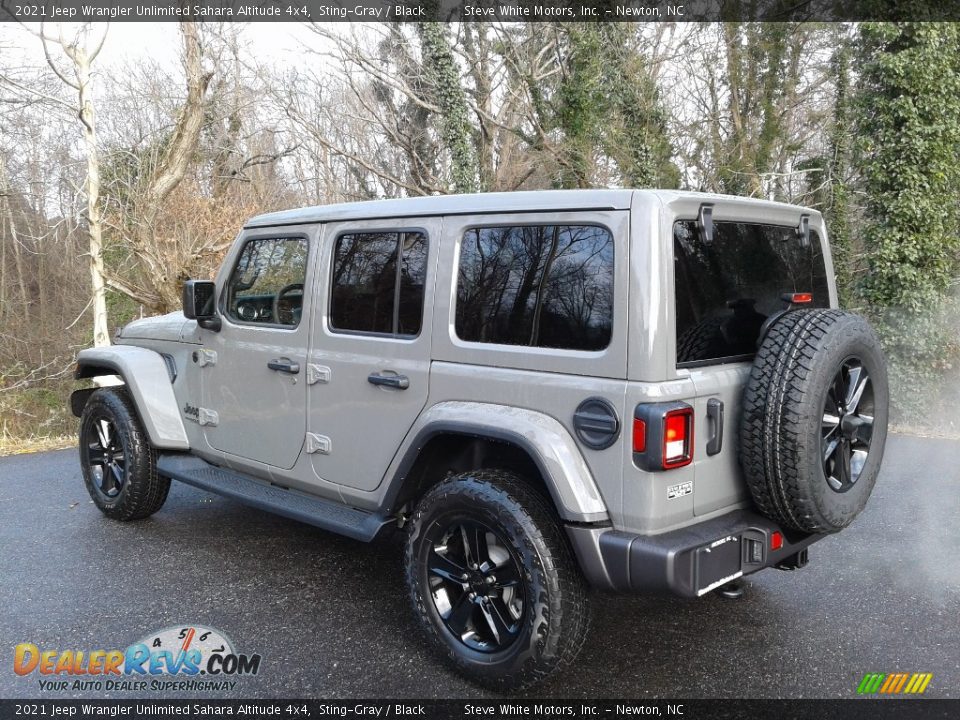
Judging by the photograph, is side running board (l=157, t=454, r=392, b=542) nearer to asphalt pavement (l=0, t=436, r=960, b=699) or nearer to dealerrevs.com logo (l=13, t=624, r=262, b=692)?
asphalt pavement (l=0, t=436, r=960, b=699)

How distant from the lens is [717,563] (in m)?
2.78

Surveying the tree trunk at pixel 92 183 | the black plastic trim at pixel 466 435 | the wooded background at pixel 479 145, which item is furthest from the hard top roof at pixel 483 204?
the tree trunk at pixel 92 183

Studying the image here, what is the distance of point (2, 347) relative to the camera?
19.7 meters

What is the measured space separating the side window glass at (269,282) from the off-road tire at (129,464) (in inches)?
43.8

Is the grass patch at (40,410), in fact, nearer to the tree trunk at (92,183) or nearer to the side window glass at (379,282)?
the tree trunk at (92,183)

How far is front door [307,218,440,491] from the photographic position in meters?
3.43

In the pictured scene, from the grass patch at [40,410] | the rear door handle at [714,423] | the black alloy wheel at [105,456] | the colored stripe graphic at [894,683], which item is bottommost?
Result: the grass patch at [40,410]

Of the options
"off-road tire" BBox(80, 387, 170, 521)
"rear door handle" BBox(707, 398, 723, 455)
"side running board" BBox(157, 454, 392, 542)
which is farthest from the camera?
"off-road tire" BBox(80, 387, 170, 521)

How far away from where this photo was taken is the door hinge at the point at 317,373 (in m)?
3.77

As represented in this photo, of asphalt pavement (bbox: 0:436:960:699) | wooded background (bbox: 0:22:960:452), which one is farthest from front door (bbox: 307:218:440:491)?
wooded background (bbox: 0:22:960:452)

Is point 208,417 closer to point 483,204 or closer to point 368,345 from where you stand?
point 368,345

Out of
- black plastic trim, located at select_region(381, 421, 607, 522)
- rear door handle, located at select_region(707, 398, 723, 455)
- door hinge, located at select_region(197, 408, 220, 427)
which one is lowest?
door hinge, located at select_region(197, 408, 220, 427)

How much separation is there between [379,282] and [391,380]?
507 mm

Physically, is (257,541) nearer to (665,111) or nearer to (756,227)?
(756,227)
